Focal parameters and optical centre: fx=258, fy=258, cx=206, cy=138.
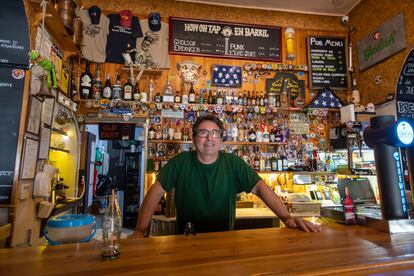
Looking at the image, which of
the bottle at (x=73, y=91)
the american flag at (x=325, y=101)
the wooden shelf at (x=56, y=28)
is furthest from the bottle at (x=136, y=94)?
the american flag at (x=325, y=101)

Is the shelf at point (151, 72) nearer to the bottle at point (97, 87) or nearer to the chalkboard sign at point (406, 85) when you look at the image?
the bottle at point (97, 87)

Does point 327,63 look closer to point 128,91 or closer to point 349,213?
point 128,91

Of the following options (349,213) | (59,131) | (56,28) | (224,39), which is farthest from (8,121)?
(224,39)

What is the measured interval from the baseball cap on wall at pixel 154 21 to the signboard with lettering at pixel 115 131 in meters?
1.64

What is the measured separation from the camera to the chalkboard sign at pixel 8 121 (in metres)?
2.21

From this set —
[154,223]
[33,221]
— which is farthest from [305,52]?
[33,221]

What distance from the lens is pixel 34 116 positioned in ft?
8.23

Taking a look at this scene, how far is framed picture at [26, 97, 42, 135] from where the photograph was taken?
2.42m

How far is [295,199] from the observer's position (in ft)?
12.8

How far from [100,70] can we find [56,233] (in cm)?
348

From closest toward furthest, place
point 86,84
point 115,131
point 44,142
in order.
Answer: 1. point 44,142
2. point 86,84
3. point 115,131

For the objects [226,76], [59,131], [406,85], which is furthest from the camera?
[226,76]

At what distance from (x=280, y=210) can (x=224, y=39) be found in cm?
358

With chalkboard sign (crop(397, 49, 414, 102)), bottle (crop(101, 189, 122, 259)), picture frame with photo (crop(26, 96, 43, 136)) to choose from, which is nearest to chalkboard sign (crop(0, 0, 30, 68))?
picture frame with photo (crop(26, 96, 43, 136))
